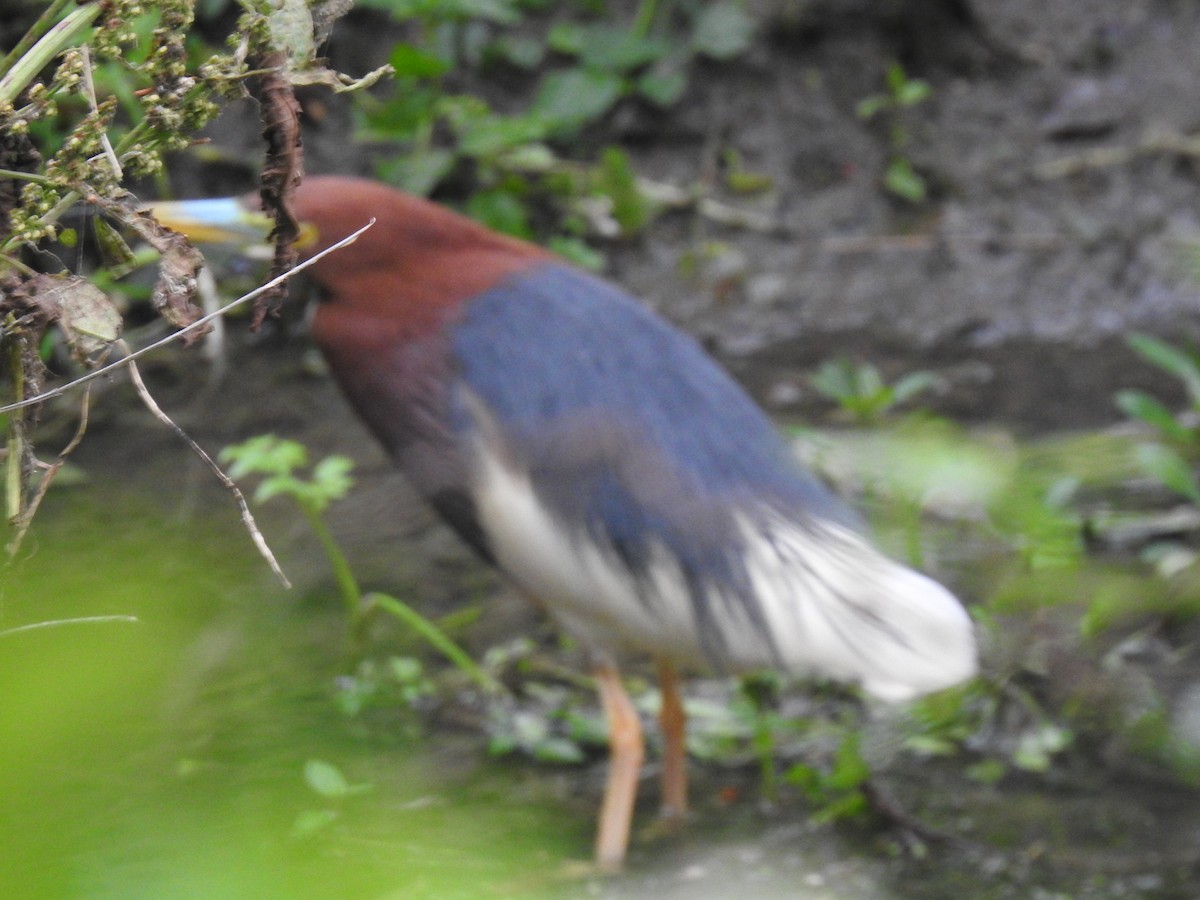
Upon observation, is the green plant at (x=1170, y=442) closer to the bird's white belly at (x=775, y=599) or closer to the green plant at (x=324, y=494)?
the bird's white belly at (x=775, y=599)

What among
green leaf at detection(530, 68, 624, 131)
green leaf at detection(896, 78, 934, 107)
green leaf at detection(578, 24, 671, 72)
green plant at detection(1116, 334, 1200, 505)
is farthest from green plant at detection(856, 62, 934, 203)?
green plant at detection(1116, 334, 1200, 505)

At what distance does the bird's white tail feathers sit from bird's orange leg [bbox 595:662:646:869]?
35 centimetres

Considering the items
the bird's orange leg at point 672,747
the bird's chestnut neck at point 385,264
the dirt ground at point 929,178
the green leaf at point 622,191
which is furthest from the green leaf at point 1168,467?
the green leaf at point 622,191

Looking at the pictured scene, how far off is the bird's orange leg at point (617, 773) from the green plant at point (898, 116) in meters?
2.45

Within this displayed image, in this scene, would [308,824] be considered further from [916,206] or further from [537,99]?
[916,206]

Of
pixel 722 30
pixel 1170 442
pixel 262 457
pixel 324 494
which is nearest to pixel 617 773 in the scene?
pixel 324 494

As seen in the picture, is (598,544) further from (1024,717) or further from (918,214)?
(918,214)

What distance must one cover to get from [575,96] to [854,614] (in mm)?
2341

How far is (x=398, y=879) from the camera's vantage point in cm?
52

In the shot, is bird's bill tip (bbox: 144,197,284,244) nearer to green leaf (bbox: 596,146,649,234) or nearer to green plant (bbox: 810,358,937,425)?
green plant (bbox: 810,358,937,425)

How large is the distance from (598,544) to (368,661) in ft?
2.37

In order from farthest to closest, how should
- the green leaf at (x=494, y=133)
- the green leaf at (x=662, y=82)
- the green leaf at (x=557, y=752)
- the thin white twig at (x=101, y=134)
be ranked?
1. the green leaf at (x=662, y=82)
2. the green leaf at (x=494, y=133)
3. the green leaf at (x=557, y=752)
4. the thin white twig at (x=101, y=134)

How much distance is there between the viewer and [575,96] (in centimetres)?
407

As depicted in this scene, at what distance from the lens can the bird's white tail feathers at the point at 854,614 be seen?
2.08 metres
